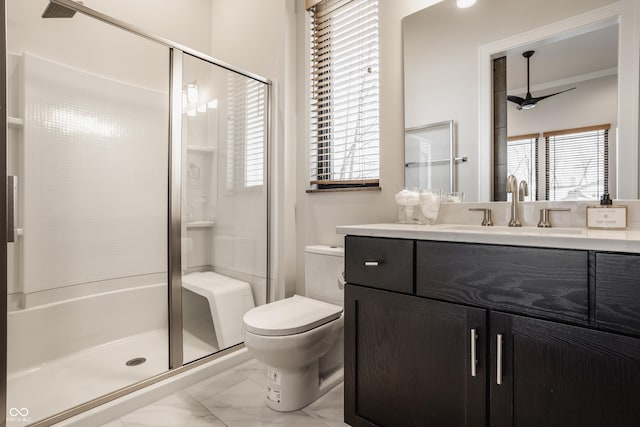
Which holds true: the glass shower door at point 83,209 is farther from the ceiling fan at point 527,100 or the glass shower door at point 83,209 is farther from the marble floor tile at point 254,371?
the ceiling fan at point 527,100

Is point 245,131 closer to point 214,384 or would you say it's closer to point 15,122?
point 15,122

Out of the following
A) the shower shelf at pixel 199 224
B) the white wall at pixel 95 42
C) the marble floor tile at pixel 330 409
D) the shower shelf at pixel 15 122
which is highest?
the white wall at pixel 95 42

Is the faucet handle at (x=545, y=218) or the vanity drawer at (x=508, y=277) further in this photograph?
the faucet handle at (x=545, y=218)

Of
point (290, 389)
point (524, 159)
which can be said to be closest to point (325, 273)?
point (290, 389)

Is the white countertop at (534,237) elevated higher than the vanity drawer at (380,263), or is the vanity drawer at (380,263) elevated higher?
the white countertop at (534,237)

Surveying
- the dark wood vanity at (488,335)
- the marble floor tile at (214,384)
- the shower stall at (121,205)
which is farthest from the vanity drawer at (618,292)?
the shower stall at (121,205)

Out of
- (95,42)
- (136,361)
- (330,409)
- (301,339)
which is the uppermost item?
(95,42)

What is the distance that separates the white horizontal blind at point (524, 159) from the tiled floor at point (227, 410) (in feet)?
4.40

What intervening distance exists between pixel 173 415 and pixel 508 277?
1.55m

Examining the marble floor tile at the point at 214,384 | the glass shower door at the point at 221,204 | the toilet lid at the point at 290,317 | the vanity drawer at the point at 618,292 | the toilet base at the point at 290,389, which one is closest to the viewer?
the vanity drawer at the point at 618,292

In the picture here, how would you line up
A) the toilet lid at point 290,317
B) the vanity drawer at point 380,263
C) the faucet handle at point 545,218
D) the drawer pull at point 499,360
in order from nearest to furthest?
the drawer pull at point 499,360, the vanity drawer at point 380,263, the faucet handle at point 545,218, the toilet lid at point 290,317

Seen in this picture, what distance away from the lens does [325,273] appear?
196cm

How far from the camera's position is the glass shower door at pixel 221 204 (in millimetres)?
1960

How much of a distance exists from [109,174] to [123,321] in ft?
3.05
